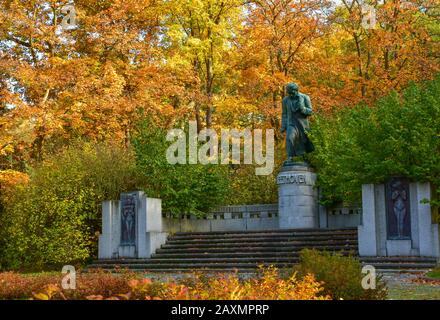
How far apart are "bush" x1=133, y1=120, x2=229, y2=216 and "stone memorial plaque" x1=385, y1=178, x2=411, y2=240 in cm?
862

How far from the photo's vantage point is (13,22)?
29891 millimetres

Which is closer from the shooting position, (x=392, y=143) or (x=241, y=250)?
(x=392, y=143)

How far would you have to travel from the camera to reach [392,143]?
19.2m

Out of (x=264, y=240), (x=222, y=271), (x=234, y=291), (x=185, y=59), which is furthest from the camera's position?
(x=185, y=59)

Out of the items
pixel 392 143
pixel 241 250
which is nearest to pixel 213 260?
pixel 241 250

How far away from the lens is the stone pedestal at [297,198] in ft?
80.7

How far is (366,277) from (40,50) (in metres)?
24.9

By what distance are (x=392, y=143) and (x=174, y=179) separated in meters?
9.61

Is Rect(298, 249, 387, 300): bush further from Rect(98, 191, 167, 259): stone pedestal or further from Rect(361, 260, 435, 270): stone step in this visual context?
Rect(98, 191, 167, 259): stone pedestal

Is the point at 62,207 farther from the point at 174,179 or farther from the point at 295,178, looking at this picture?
the point at 295,178

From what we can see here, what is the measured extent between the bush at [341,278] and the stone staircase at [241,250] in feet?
24.7

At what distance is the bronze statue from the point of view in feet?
82.8

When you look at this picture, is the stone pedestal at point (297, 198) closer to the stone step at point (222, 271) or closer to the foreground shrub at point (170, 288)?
the stone step at point (222, 271)
